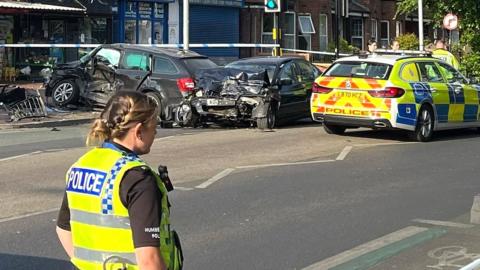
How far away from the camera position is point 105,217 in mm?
2596

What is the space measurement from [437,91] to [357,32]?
2812 cm

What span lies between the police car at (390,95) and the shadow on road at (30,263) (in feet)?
26.5

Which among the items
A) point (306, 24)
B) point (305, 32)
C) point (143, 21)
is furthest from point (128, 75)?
point (306, 24)

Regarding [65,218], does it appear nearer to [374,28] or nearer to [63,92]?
[63,92]

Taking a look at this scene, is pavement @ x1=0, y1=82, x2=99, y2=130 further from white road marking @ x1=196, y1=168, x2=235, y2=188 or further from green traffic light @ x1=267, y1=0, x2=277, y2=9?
white road marking @ x1=196, y1=168, x2=235, y2=188

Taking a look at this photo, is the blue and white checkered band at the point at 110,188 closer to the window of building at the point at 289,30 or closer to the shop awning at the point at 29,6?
the shop awning at the point at 29,6

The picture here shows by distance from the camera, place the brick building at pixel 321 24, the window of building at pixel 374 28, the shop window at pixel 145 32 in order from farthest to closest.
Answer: the window of building at pixel 374 28, the brick building at pixel 321 24, the shop window at pixel 145 32

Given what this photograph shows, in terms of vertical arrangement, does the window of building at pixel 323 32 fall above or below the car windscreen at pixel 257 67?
above

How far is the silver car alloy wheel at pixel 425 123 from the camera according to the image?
13.0m

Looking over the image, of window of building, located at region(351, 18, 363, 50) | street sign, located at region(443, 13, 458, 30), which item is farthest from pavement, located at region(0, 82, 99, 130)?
window of building, located at region(351, 18, 363, 50)

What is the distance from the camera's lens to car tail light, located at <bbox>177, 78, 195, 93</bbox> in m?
15.2

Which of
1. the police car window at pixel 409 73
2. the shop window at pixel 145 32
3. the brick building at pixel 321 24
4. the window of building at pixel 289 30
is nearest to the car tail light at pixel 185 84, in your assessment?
the police car window at pixel 409 73

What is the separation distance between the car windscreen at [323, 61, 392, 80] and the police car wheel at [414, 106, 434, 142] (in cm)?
101

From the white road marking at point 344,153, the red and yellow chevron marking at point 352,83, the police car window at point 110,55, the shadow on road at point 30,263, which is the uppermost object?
the police car window at point 110,55
